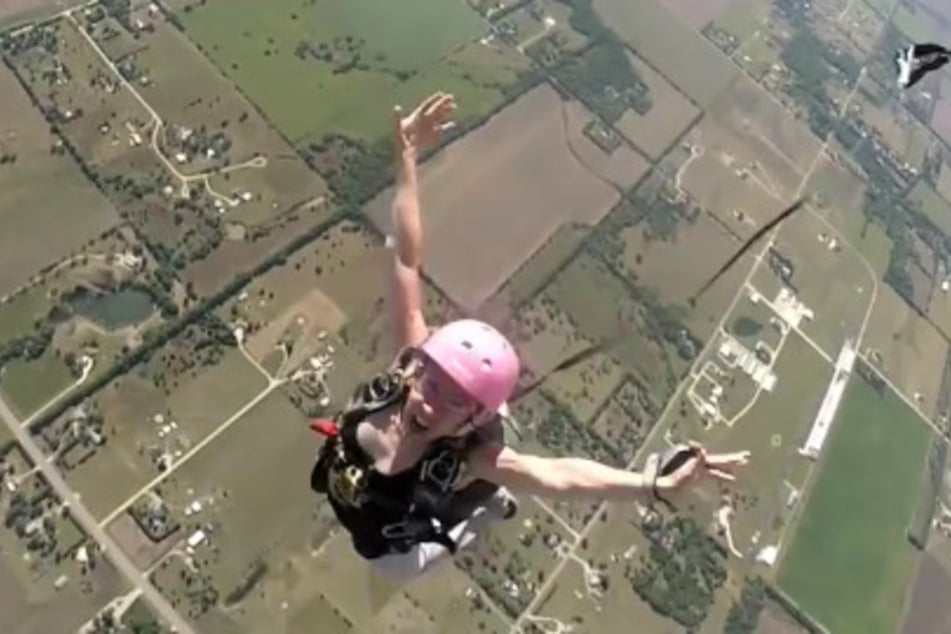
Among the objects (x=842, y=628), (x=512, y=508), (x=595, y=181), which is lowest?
(x=842, y=628)

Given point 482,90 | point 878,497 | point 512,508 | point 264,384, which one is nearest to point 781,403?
point 878,497

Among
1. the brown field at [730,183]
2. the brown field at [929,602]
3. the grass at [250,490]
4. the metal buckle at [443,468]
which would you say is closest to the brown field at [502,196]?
the brown field at [730,183]

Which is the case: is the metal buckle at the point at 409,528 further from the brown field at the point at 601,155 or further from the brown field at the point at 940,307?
the brown field at the point at 940,307

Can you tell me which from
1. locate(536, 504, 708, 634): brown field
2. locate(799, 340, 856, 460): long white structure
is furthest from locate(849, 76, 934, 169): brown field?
locate(536, 504, 708, 634): brown field

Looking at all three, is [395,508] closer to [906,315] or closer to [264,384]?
[264,384]

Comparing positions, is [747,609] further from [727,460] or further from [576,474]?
[727,460]

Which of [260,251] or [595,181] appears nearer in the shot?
[260,251]
